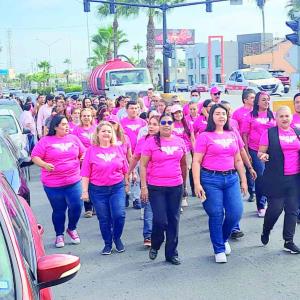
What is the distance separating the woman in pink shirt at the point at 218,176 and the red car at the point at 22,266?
3162 mm

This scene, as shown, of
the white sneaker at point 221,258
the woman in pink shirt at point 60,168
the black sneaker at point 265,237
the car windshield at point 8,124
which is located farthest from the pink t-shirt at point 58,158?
the car windshield at point 8,124

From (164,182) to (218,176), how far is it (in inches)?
23.1

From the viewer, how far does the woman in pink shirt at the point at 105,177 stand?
643 cm

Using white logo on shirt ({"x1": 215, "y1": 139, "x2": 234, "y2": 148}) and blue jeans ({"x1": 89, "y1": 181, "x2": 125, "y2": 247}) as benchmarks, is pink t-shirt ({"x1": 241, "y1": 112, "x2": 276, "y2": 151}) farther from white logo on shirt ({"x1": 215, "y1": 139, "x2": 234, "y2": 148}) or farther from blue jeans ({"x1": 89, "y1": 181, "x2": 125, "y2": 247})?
blue jeans ({"x1": 89, "y1": 181, "x2": 125, "y2": 247})

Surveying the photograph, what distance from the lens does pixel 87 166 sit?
645 cm

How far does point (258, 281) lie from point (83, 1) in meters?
18.3

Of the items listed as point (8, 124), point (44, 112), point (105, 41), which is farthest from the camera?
point (105, 41)

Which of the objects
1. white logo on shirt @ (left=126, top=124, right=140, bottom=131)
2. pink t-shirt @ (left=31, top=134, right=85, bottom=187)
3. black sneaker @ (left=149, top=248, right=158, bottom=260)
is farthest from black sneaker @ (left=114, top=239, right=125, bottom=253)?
white logo on shirt @ (left=126, top=124, right=140, bottom=131)

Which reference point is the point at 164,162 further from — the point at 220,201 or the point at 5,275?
the point at 5,275

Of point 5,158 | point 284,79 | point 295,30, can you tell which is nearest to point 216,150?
point 5,158

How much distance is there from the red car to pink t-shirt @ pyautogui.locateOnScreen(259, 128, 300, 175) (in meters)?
3.83

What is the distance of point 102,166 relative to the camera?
6.40 meters

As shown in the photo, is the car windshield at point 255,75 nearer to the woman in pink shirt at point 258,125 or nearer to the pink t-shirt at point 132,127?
the pink t-shirt at point 132,127

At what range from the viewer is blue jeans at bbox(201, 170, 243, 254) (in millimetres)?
6004
